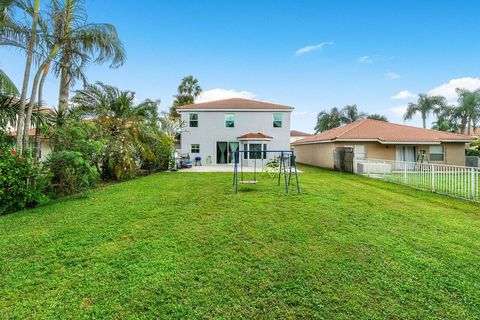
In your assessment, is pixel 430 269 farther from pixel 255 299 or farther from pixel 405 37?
pixel 405 37

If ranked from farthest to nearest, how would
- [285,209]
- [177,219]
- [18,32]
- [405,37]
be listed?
[405,37], [18,32], [285,209], [177,219]

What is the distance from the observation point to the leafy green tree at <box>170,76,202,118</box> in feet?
126

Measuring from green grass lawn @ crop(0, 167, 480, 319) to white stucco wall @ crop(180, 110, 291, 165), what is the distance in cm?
1588

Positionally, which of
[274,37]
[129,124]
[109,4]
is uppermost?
[274,37]

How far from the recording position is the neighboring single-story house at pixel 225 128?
22.4m

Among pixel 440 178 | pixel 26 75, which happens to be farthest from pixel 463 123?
pixel 26 75

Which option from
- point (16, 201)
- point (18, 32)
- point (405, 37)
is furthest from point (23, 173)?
point (405, 37)

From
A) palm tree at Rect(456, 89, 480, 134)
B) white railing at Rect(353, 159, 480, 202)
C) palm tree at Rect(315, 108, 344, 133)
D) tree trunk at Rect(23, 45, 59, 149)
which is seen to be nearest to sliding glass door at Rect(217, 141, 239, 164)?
white railing at Rect(353, 159, 480, 202)

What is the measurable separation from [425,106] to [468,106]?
476cm

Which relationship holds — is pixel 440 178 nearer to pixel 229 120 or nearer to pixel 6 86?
pixel 229 120

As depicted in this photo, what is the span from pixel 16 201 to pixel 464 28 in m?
27.0

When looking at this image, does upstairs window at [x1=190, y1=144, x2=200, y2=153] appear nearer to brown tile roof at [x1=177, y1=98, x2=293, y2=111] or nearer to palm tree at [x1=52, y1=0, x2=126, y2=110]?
brown tile roof at [x1=177, y1=98, x2=293, y2=111]

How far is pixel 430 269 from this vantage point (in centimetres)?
374

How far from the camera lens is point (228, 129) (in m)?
22.6
